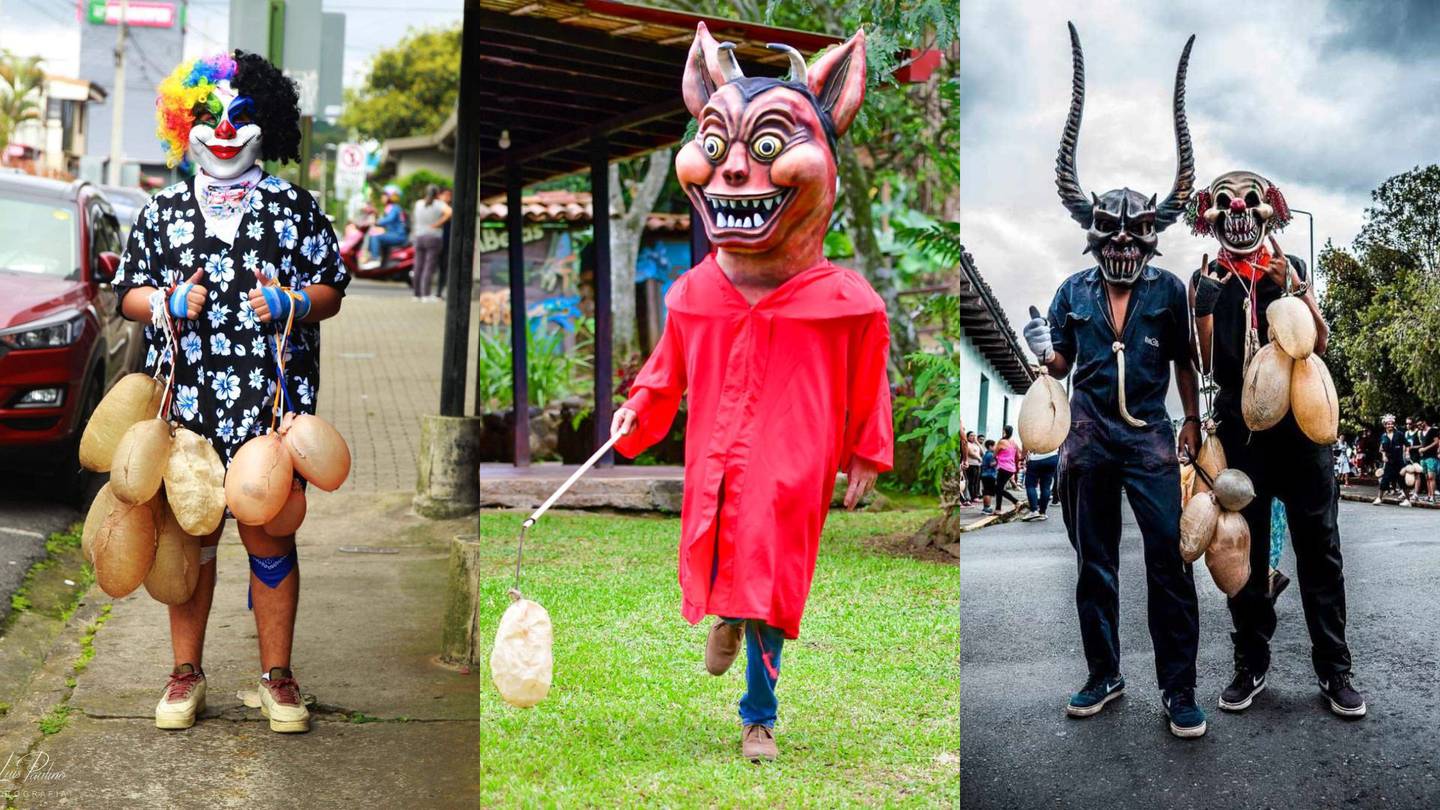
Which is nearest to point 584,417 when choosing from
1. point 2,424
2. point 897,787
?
point 897,787

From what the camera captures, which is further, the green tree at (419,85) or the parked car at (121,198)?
the green tree at (419,85)

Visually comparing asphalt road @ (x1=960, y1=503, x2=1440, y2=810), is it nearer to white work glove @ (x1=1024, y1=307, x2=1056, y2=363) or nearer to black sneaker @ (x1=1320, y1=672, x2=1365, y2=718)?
black sneaker @ (x1=1320, y1=672, x2=1365, y2=718)

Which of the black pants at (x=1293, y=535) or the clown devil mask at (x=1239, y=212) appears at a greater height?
the clown devil mask at (x=1239, y=212)

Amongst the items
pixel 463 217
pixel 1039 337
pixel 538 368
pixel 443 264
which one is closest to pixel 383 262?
pixel 443 264

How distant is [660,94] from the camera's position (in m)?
4.13

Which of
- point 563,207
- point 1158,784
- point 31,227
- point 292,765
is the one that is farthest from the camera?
point 31,227

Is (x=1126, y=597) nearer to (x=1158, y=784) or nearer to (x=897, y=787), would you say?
(x=1158, y=784)

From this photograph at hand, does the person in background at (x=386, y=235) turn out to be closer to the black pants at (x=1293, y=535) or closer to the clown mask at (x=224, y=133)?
the clown mask at (x=224, y=133)

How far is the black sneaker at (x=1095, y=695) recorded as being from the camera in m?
3.94

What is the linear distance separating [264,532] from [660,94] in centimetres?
176

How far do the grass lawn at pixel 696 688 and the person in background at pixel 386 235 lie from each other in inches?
361

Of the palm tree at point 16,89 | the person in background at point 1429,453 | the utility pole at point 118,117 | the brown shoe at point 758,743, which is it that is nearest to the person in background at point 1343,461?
the person in background at point 1429,453

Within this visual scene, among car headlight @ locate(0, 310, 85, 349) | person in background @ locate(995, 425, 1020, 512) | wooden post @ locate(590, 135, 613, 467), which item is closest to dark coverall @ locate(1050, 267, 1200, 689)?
person in background @ locate(995, 425, 1020, 512)

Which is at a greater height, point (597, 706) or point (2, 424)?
point (2, 424)
